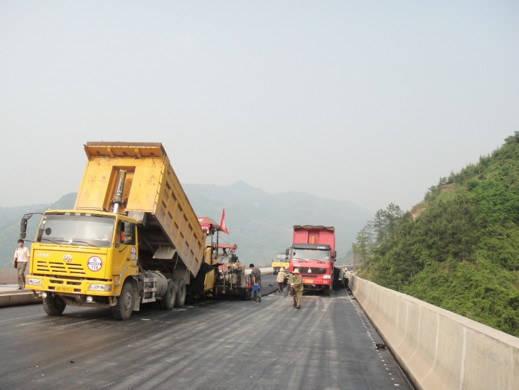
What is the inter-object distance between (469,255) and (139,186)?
2961 centimetres

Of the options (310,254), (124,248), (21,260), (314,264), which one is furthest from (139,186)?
(310,254)

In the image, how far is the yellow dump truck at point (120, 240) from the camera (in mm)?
12172

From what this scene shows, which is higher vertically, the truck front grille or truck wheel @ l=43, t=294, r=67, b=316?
the truck front grille

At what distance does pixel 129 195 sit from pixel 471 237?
3080cm

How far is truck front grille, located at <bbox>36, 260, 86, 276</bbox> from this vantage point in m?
12.1

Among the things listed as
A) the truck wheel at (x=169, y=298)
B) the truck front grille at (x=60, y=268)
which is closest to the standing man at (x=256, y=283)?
the truck wheel at (x=169, y=298)

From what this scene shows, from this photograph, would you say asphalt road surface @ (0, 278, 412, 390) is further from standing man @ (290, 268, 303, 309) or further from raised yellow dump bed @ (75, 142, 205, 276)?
standing man @ (290, 268, 303, 309)

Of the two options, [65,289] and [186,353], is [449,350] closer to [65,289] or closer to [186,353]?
[186,353]

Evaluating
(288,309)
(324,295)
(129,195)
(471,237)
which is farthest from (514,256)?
(129,195)

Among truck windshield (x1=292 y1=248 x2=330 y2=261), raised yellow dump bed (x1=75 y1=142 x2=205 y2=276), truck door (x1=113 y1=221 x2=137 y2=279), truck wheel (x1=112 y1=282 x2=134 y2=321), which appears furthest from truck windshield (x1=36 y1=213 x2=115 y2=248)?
truck windshield (x1=292 y1=248 x2=330 y2=261)

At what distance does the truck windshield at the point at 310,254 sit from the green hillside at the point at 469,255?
27.1 feet

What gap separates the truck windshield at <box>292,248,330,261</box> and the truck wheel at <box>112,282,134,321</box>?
595 inches

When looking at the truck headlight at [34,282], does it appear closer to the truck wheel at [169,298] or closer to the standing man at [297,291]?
the truck wheel at [169,298]

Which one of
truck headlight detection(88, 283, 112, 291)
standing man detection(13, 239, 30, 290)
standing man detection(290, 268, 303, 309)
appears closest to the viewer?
truck headlight detection(88, 283, 112, 291)
